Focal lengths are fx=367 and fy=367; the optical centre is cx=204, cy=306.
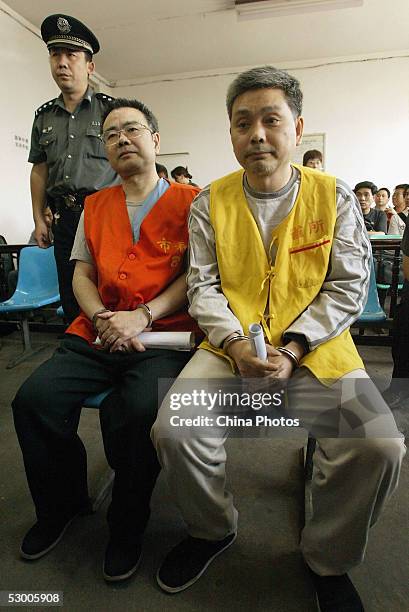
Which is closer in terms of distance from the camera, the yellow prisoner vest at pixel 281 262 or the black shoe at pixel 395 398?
the yellow prisoner vest at pixel 281 262

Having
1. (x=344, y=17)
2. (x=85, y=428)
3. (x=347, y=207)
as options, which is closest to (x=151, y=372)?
(x=347, y=207)

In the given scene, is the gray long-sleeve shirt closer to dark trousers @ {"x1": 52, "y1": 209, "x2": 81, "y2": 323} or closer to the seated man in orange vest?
the seated man in orange vest

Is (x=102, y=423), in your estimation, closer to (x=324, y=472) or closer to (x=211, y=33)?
(x=324, y=472)

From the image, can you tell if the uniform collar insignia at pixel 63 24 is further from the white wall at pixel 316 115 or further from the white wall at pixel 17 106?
the white wall at pixel 316 115

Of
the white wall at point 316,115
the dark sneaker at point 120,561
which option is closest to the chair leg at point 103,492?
the dark sneaker at point 120,561

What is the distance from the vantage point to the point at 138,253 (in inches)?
46.9

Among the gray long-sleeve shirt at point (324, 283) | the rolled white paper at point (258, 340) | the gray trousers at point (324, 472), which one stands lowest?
the gray trousers at point (324, 472)

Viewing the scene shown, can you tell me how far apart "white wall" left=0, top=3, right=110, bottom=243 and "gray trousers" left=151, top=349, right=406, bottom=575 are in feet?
13.8

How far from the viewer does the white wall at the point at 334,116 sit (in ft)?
18.5

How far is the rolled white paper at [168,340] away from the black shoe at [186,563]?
1.83 ft

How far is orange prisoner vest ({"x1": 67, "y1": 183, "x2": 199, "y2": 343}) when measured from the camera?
3.87 feet

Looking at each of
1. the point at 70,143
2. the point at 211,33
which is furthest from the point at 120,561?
the point at 211,33

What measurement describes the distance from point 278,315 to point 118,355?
507 mm

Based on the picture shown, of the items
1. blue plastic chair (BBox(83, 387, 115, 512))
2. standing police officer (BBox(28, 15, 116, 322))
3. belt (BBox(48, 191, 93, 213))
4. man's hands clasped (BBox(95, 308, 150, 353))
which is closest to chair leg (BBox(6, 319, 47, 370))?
standing police officer (BBox(28, 15, 116, 322))
